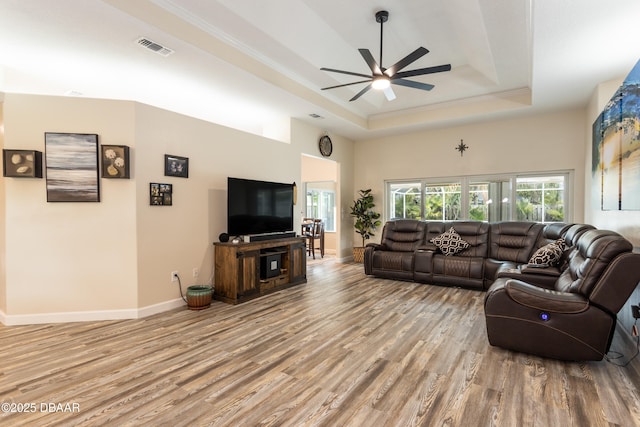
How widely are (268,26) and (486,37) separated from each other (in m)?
2.62

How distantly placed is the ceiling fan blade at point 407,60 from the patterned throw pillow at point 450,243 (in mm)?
2986

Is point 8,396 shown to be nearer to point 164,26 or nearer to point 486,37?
point 164,26

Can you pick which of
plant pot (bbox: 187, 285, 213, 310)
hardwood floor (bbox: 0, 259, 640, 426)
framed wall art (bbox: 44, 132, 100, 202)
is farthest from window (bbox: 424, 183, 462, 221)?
framed wall art (bbox: 44, 132, 100, 202)

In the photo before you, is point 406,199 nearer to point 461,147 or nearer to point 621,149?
point 461,147

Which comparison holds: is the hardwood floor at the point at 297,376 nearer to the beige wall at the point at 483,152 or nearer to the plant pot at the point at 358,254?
the plant pot at the point at 358,254

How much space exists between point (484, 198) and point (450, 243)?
1.83 m

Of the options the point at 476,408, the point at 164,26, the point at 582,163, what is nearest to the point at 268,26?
the point at 164,26

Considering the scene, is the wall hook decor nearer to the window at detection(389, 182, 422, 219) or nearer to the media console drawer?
the window at detection(389, 182, 422, 219)

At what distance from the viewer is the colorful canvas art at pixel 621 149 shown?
265 cm

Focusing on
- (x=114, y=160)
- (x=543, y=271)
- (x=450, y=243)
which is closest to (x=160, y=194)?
(x=114, y=160)

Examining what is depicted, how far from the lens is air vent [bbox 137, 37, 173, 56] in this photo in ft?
10.3

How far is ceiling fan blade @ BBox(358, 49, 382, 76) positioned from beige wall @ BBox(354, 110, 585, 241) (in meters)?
3.70

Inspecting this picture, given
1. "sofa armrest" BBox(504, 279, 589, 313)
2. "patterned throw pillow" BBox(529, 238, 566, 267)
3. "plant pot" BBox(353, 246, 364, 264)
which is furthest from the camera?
"plant pot" BBox(353, 246, 364, 264)

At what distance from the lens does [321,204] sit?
9070 mm
